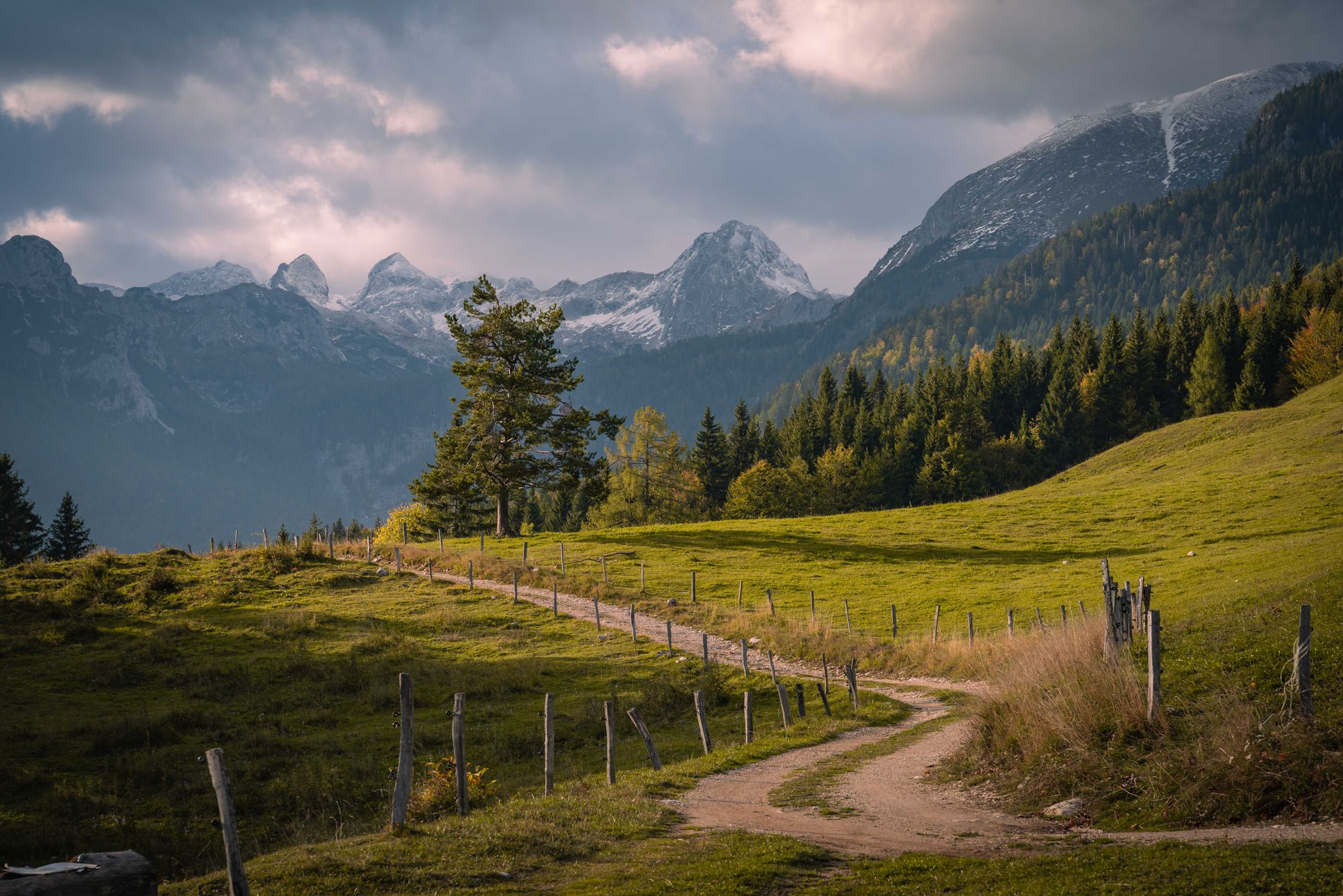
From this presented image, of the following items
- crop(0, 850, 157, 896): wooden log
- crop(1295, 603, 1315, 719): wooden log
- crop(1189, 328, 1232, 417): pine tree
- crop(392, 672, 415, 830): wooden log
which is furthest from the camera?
crop(1189, 328, 1232, 417): pine tree

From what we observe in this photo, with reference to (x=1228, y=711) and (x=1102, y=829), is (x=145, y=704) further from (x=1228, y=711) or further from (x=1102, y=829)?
(x=1228, y=711)

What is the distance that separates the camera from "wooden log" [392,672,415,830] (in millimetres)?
14511

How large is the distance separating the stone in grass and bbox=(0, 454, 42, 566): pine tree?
90.0m

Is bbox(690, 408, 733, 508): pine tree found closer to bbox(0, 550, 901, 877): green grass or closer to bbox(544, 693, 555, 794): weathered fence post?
bbox(0, 550, 901, 877): green grass

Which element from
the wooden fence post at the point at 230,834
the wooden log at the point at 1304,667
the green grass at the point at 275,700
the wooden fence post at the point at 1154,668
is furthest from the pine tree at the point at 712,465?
the wooden fence post at the point at 230,834

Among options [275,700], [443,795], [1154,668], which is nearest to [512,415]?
[275,700]

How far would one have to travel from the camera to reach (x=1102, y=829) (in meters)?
13.7

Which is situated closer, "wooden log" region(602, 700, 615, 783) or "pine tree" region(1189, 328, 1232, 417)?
"wooden log" region(602, 700, 615, 783)

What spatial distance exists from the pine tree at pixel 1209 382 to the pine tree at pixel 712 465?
59.4 meters

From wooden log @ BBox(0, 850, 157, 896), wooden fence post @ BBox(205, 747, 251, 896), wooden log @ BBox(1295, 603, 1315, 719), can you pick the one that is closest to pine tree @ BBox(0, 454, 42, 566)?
wooden fence post @ BBox(205, 747, 251, 896)

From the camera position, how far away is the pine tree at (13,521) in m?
78.3

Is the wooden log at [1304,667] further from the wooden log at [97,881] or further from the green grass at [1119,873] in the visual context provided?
the wooden log at [97,881]

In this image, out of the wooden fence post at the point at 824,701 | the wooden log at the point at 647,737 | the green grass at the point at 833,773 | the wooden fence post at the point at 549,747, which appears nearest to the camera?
the green grass at the point at 833,773

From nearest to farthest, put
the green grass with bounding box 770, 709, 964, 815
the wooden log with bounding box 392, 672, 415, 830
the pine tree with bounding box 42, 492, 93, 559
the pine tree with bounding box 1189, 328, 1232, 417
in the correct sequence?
1. the wooden log with bounding box 392, 672, 415, 830
2. the green grass with bounding box 770, 709, 964, 815
3. the pine tree with bounding box 42, 492, 93, 559
4. the pine tree with bounding box 1189, 328, 1232, 417
